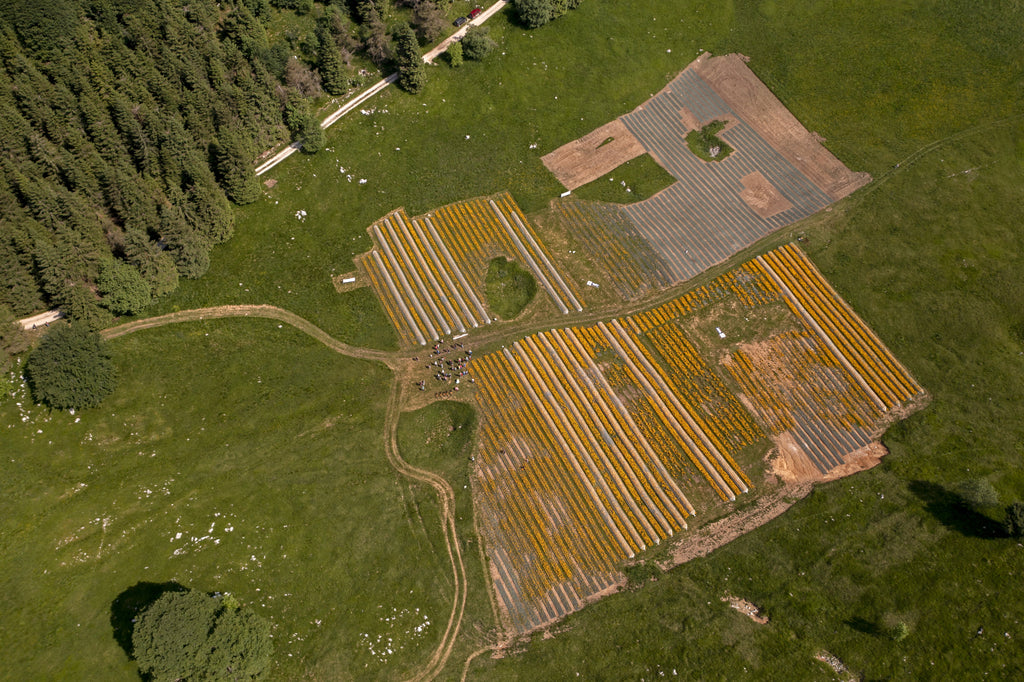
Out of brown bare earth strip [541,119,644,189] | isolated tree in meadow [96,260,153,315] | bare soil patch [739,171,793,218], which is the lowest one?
bare soil patch [739,171,793,218]

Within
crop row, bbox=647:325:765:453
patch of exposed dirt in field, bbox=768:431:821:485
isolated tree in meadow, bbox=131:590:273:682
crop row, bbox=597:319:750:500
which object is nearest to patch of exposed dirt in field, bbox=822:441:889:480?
patch of exposed dirt in field, bbox=768:431:821:485

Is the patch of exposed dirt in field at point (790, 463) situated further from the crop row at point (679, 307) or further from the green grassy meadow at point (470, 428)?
the crop row at point (679, 307)

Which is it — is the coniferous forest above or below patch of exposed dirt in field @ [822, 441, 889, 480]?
above

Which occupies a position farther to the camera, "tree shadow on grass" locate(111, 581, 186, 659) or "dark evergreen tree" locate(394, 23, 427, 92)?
"dark evergreen tree" locate(394, 23, 427, 92)

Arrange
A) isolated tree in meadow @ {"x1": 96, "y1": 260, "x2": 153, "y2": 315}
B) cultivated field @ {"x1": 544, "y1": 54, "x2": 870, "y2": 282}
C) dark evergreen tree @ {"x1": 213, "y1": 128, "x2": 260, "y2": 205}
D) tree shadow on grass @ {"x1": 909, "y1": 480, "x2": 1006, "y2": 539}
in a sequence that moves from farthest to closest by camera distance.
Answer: cultivated field @ {"x1": 544, "y1": 54, "x2": 870, "y2": 282} → dark evergreen tree @ {"x1": 213, "y1": 128, "x2": 260, "y2": 205} → isolated tree in meadow @ {"x1": 96, "y1": 260, "x2": 153, "y2": 315} → tree shadow on grass @ {"x1": 909, "y1": 480, "x2": 1006, "y2": 539}

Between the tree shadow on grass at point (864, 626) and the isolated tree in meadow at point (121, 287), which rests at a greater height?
the isolated tree in meadow at point (121, 287)

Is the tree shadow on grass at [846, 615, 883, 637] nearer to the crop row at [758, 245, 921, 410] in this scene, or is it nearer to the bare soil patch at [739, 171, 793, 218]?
the crop row at [758, 245, 921, 410]

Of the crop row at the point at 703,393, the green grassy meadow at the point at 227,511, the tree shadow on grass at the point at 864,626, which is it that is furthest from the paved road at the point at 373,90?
the tree shadow on grass at the point at 864,626

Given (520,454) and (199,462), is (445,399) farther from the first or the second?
(199,462)
